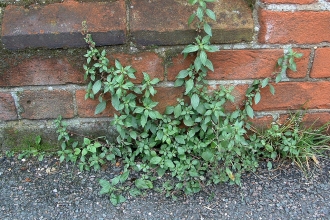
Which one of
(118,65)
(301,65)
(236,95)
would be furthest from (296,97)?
(118,65)

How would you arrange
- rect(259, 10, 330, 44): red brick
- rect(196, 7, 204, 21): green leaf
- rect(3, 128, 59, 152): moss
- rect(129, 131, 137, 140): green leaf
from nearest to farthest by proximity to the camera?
rect(196, 7, 204, 21): green leaf
rect(259, 10, 330, 44): red brick
rect(129, 131, 137, 140): green leaf
rect(3, 128, 59, 152): moss

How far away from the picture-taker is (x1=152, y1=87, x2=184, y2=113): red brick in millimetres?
1592

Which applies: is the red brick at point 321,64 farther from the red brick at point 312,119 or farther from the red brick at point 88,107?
the red brick at point 88,107

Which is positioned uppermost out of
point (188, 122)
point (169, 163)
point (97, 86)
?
point (97, 86)

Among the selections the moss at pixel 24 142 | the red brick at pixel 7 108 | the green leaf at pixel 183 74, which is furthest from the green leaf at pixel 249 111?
the red brick at pixel 7 108

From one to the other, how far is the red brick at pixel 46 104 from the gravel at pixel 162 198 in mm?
243

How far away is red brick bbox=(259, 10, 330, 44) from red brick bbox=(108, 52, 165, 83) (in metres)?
0.43

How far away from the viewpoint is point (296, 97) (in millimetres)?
1651

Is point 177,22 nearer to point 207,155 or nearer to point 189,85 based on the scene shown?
point 189,85

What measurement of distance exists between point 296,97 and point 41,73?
1.12m

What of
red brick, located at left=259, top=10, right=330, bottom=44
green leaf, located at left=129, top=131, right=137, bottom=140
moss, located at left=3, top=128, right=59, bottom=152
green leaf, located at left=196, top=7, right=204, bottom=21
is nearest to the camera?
green leaf, located at left=196, top=7, right=204, bottom=21

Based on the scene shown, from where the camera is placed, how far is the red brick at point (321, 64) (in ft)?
5.10

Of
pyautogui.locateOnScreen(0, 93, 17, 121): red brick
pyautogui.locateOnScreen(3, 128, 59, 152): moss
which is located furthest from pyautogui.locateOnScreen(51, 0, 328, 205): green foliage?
pyautogui.locateOnScreen(0, 93, 17, 121): red brick

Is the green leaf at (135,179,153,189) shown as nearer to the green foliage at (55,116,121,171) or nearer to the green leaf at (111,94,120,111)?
the green foliage at (55,116,121,171)
